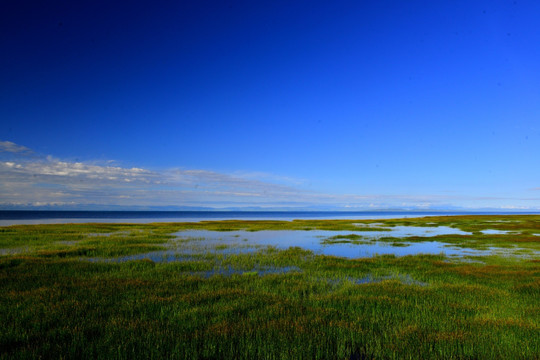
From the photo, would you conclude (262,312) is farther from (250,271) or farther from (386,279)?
(386,279)

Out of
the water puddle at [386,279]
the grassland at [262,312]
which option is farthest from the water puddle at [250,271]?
the water puddle at [386,279]

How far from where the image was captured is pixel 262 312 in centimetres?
1043

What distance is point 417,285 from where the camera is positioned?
49.3 ft

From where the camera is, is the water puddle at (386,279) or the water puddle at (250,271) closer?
the water puddle at (386,279)

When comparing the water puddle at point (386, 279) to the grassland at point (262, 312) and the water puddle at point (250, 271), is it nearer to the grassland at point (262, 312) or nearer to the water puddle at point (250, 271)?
the grassland at point (262, 312)

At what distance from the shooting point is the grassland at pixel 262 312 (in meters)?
7.83

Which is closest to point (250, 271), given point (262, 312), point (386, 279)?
point (262, 312)

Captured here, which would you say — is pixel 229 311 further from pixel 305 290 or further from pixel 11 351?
pixel 11 351

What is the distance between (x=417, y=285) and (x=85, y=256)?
23739mm

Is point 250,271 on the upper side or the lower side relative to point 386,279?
upper

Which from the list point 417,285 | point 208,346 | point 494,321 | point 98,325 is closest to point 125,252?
point 98,325

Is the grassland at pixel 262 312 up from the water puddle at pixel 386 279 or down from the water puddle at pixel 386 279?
up

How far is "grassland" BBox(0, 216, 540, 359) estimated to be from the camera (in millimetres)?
7832

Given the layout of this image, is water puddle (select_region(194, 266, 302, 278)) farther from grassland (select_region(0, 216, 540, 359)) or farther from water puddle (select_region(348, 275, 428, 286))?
water puddle (select_region(348, 275, 428, 286))
